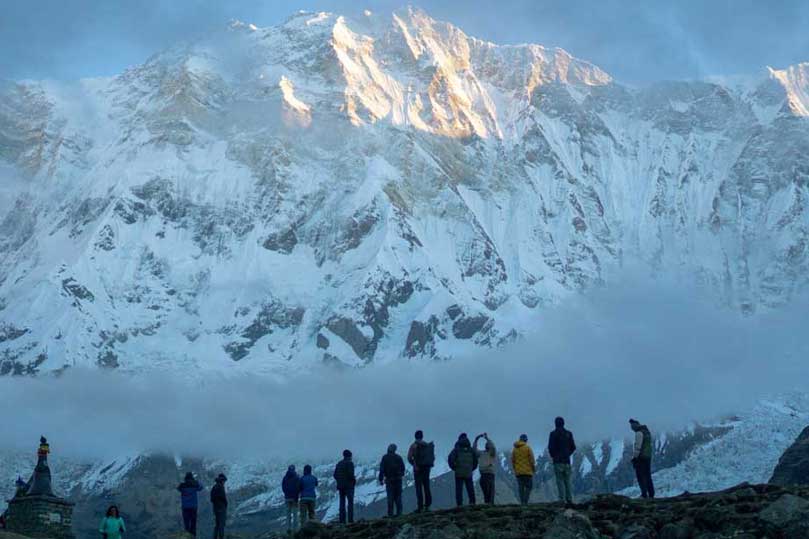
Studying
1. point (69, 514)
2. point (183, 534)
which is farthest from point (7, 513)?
point (183, 534)

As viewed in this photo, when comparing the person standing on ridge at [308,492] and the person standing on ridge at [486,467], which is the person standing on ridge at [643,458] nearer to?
the person standing on ridge at [486,467]

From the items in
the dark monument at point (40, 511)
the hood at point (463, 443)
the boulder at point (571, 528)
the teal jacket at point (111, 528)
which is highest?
Result: the dark monument at point (40, 511)

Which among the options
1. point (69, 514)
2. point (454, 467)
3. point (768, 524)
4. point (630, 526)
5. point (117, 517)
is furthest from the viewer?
point (69, 514)

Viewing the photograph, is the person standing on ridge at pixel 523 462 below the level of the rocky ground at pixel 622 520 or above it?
above

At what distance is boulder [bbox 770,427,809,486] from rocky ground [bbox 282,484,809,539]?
19.4 metres

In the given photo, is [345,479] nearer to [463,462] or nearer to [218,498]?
[463,462]

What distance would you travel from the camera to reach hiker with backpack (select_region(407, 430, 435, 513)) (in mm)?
48938

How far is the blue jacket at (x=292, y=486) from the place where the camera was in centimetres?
4969

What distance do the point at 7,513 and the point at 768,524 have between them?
1470 inches

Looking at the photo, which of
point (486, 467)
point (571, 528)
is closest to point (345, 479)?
point (486, 467)

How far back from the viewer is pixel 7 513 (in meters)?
63.3

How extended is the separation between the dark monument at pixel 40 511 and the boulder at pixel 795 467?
1213 inches

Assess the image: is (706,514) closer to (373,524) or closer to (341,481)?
(373,524)

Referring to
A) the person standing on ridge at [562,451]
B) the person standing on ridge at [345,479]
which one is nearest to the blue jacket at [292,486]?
the person standing on ridge at [345,479]
